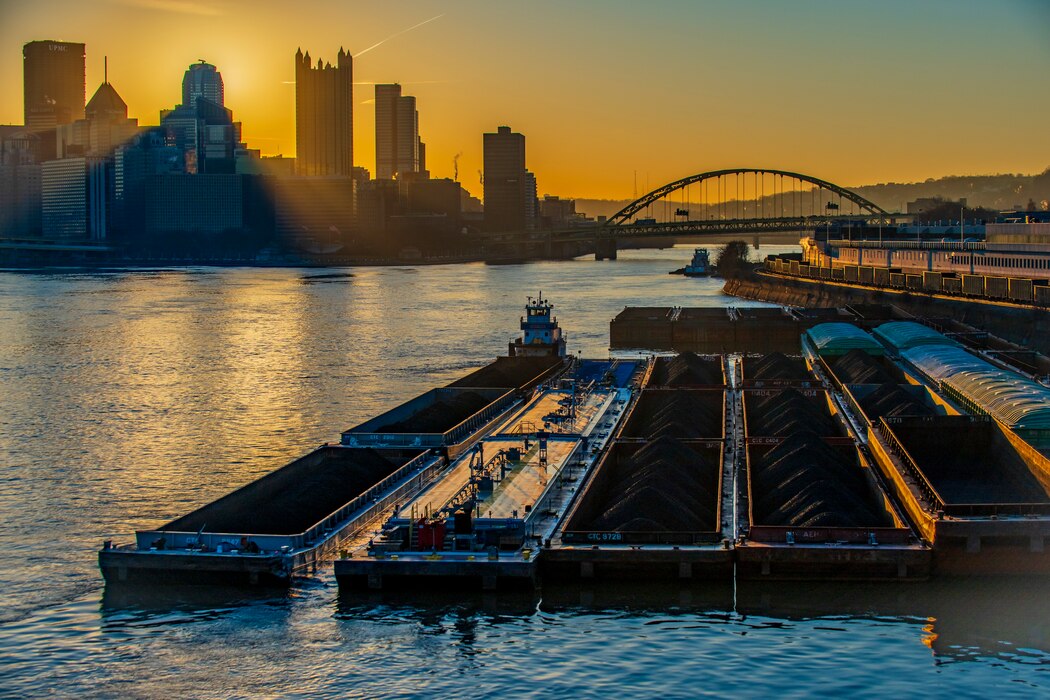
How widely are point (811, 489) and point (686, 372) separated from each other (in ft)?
52.6

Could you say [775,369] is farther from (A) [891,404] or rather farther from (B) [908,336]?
(A) [891,404]

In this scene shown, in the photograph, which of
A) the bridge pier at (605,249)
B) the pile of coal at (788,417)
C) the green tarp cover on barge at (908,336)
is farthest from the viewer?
the bridge pier at (605,249)

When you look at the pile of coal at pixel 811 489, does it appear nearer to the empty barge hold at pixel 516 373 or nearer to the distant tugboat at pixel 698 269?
the empty barge hold at pixel 516 373

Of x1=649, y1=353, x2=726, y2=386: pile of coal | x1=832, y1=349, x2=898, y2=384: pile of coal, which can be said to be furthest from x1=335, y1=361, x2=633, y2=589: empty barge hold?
x1=832, y1=349, x2=898, y2=384: pile of coal

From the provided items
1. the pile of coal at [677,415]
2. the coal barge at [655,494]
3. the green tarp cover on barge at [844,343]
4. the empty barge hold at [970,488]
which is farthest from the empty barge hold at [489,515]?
the green tarp cover on barge at [844,343]

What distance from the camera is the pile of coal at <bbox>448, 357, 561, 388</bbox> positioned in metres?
37.1

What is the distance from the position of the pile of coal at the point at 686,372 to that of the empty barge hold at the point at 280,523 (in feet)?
38.6

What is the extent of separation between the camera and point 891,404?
27891 millimetres

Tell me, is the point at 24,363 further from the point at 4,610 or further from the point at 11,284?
the point at 11,284

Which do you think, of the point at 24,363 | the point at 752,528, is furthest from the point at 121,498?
the point at 24,363

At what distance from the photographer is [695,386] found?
33.4 m

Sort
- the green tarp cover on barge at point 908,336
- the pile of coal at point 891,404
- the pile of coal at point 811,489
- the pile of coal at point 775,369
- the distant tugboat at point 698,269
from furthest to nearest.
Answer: the distant tugboat at point 698,269 → the green tarp cover on barge at point 908,336 → the pile of coal at point 775,369 → the pile of coal at point 891,404 → the pile of coal at point 811,489

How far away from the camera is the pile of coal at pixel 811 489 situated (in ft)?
61.0

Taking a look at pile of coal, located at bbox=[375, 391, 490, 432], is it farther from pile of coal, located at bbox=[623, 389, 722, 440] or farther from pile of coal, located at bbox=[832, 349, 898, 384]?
pile of coal, located at bbox=[832, 349, 898, 384]
